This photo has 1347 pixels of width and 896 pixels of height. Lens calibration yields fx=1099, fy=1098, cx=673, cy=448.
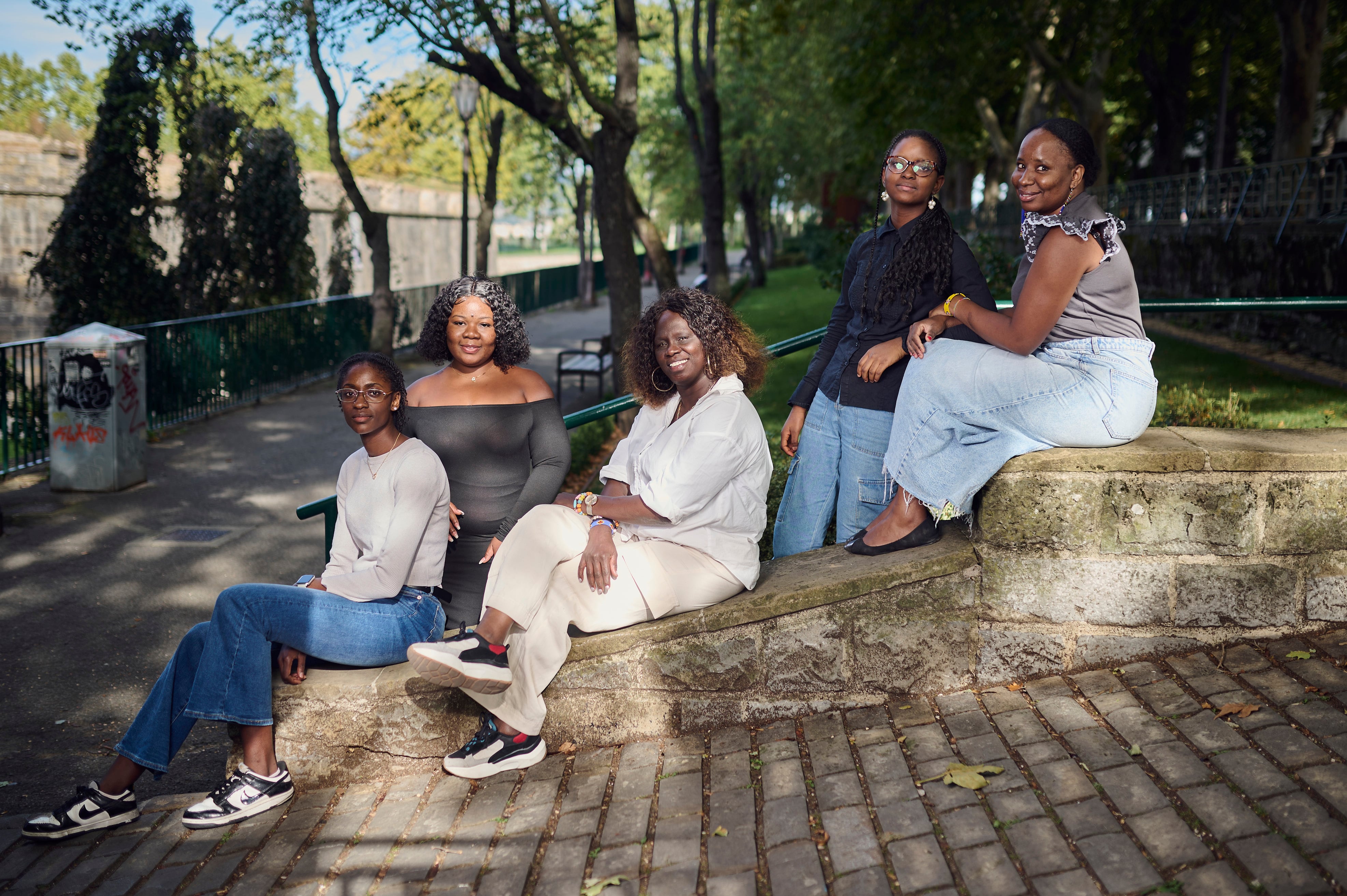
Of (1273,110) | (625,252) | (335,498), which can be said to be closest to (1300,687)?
(335,498)

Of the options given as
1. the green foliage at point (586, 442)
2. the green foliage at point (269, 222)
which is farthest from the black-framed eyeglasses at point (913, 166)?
the green foliage at point (269, 222)

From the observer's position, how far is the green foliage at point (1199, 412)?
6.46 m

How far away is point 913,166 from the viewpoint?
381 centimetres

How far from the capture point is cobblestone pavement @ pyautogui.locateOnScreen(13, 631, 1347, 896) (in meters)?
2.80

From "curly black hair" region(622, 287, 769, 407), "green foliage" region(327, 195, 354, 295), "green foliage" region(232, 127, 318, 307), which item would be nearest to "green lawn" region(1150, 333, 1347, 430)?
"curly black hair" region(622, 287, 769, 407)

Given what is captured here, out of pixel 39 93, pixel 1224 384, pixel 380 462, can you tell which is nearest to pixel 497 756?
pixel 380 462

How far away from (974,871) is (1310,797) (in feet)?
2.96

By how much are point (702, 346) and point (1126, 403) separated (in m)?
1.40

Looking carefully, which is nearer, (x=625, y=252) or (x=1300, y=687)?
(x=1300, y=687)

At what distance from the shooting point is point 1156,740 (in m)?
3.25

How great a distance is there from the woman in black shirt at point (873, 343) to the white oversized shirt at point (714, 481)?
338mm

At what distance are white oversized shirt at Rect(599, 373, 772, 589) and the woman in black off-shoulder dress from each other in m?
0.70

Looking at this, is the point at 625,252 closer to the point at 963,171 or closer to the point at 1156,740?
the point at 1156,740

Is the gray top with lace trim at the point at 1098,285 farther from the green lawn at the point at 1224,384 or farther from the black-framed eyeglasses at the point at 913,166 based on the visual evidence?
the green lawn at the point at 1224,384
